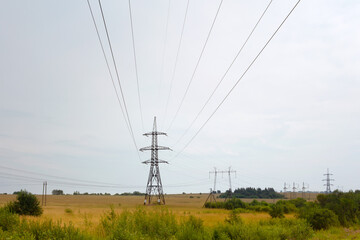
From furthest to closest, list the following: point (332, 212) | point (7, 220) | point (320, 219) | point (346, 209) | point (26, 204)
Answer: point (26, 204)
point (346, 209)
point (332, 212)
point (320, 219)
point (7, 220)

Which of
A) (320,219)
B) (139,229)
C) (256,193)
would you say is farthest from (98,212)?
(256,193)

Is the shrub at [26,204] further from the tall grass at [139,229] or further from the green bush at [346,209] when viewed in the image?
the green bush at [346,209]

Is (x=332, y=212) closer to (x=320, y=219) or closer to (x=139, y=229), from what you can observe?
(x=320, y=219)

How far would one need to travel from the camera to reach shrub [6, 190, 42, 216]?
4138 cm

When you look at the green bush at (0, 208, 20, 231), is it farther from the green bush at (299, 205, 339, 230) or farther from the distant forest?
the distant forest

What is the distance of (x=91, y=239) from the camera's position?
14375mm

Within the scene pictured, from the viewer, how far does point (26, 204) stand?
42031 millimetres

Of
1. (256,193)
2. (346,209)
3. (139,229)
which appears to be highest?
(139,229)

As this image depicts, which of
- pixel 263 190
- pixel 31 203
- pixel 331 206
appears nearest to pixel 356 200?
pixel 331 206

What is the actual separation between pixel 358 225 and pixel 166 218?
75.7 feet

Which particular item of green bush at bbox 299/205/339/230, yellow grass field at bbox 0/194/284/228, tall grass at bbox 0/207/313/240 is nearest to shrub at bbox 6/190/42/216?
yellow grass field at bbox 0/194/284/228

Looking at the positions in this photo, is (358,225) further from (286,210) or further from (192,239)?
(286,210)

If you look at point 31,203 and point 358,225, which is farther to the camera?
point 31,203

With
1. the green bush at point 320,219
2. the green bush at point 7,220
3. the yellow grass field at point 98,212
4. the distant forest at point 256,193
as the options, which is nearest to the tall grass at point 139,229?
the green bush at point 7,220
